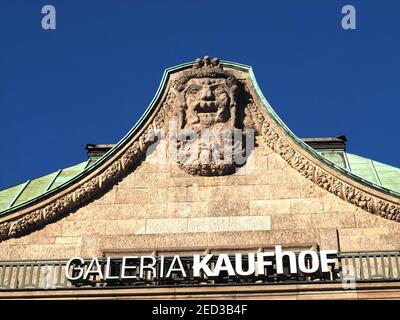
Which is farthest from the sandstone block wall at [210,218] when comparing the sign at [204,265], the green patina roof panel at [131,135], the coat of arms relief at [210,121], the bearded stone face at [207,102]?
the bearded stone face at [207,102]

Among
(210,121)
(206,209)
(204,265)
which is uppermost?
(210,121)

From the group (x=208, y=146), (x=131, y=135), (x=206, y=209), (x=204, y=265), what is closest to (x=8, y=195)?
(x=131, y=135)

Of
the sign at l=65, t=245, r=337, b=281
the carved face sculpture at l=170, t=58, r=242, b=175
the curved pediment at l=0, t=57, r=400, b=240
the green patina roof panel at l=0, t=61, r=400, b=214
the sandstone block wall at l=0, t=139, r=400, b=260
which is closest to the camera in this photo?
the sign at l=65, t=245, r=337, b=281

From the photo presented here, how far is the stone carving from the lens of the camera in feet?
82.9

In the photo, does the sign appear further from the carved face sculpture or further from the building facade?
→ the carved face sculpture

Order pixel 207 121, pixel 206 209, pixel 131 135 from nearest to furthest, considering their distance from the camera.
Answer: pixel 206 209 < pixel 207 121 < pixel 131 135

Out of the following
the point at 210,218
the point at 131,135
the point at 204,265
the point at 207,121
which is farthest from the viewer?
the point at 131,135

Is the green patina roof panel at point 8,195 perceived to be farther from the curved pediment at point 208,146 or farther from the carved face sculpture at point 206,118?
the carved face sculpture at point 206,118

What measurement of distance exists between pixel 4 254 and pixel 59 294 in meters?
2.58

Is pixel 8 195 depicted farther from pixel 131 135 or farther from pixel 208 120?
pixel 208 120

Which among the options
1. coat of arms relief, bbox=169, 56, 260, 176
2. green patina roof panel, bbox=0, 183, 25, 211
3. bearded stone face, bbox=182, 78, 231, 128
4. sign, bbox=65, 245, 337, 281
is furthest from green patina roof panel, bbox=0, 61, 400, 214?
sign, bbox=65, 245, 337, 281

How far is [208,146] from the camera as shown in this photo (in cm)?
2539

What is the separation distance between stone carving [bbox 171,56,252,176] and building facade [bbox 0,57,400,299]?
26mm

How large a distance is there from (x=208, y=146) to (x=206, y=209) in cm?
171
